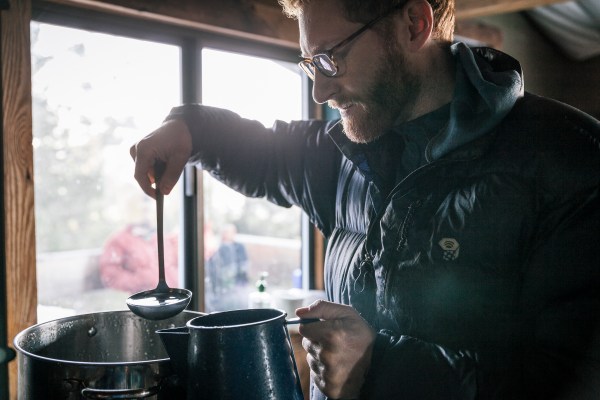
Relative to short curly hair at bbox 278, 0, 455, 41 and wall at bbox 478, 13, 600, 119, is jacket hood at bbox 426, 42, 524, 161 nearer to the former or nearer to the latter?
short curly hair at bbox 278, 0, 455, 41

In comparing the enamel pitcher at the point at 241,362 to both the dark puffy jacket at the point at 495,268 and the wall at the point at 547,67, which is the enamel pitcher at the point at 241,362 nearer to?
the dark puffy jacket at the point at 495,268

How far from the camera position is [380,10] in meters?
1.17

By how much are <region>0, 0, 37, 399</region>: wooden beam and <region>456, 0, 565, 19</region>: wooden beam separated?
2.08 meters

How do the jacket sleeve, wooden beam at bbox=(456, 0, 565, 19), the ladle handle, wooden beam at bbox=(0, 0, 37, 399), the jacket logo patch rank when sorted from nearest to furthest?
the jacket logo patch < the ladle handle < the jacket sleeve < wooden beam at bbox=(0, 0, 37, 399) < wooden beam at bbox=(456, 0, 565, 19)

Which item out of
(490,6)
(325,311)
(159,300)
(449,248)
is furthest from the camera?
(490,6)

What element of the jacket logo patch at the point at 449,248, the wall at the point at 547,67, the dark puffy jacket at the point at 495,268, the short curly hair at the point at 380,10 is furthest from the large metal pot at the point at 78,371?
the wall at the point at 547,67

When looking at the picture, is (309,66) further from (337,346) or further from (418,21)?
(337,346)

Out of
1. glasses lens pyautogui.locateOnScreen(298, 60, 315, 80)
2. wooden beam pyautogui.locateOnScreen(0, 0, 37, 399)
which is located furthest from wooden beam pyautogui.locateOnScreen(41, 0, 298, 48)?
glasses lens pyautogui.locateOnScreen(298, 60, 315, 80)

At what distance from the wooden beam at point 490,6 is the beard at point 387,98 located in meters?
1.88

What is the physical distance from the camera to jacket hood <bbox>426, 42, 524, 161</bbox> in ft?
3.30

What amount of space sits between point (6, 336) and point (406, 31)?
5.05 feet

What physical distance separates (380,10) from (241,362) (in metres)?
0.78

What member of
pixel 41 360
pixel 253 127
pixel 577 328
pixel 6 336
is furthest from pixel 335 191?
pixel 6 336

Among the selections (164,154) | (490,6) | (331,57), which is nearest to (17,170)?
(164,154)
